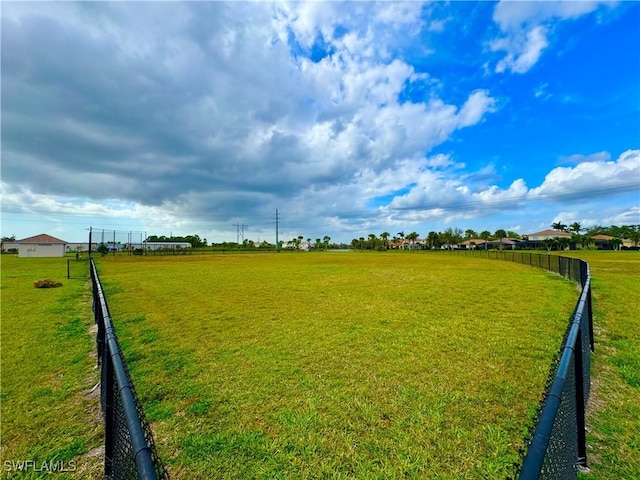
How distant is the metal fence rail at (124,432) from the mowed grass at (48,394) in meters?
0.76

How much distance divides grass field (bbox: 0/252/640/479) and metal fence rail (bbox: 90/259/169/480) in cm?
66

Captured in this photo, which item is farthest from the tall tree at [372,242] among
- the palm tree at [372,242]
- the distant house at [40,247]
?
the distant house at [40,247]

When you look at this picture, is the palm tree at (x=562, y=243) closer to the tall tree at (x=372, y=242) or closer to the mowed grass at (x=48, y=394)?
the tall tree at (x=372, y=242)

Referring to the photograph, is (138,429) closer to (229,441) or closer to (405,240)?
(229,441)

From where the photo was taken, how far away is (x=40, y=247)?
44.1 meters

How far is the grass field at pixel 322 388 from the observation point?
8.86 feet

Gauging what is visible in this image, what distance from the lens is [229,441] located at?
9.53ft

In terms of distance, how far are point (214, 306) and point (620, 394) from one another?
8436mm

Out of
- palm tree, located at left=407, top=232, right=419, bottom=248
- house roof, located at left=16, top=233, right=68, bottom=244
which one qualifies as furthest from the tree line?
house roof, located at left=16, top=233, right=68, bottom=244

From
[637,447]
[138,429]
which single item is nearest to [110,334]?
[138,429]

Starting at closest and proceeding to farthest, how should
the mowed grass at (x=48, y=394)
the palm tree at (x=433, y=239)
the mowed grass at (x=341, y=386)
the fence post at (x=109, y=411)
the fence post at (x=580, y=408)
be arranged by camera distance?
1. the fence post at (x=109, y=411)
2. the fence post at (x=580, y=408)
3. the mowed grass at (x=341, y=386)
4. the mowed grass at (x=48, y=394)
5. the palm tree at (x=433, y=239)

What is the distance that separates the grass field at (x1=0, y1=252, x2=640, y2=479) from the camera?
2701 mm

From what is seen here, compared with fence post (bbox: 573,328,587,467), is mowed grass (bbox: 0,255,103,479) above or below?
below

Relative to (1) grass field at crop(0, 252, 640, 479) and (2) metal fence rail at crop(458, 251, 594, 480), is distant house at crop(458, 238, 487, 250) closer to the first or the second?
(1) grass field at crop(0, 252, 640, 479)
